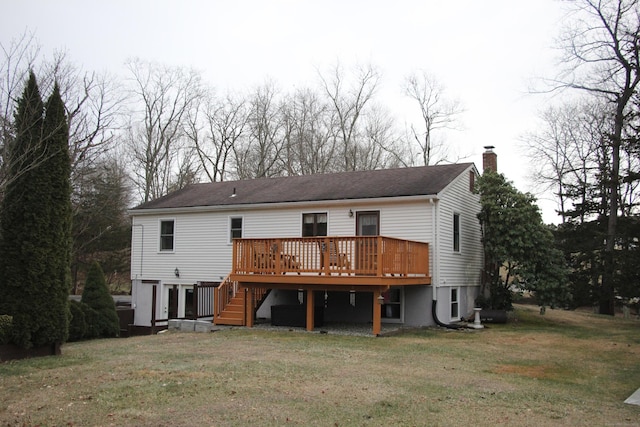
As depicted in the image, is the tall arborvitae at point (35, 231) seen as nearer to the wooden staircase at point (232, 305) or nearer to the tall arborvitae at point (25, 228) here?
the tall arborvitae at point (25, 228)

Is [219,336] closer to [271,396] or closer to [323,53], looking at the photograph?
[271,396]

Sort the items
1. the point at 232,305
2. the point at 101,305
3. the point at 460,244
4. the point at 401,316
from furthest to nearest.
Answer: the point at 460,244
the point at 401,316
the point at 232,305
the point at 101,305

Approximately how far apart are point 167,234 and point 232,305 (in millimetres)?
6502

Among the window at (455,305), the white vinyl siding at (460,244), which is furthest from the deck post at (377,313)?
the window at (455,305)

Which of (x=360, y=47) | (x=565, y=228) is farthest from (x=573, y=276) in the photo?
(x=360, y=47)

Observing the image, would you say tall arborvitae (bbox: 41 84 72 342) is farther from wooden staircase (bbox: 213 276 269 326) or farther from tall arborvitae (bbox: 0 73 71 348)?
wooden staircase (bbox: 213 276 269 326)

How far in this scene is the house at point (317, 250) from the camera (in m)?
16.1

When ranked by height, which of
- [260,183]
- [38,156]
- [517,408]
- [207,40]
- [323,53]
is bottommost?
[517,408]

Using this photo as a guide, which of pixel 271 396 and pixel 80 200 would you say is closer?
pixel 271 396

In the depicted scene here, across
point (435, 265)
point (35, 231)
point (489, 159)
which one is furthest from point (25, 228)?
point (489, 159)

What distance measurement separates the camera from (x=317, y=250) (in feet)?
53.2

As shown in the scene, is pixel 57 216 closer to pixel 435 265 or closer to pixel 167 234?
pixel 435 265

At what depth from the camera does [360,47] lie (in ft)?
133

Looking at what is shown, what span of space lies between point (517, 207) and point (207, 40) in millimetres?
11617
